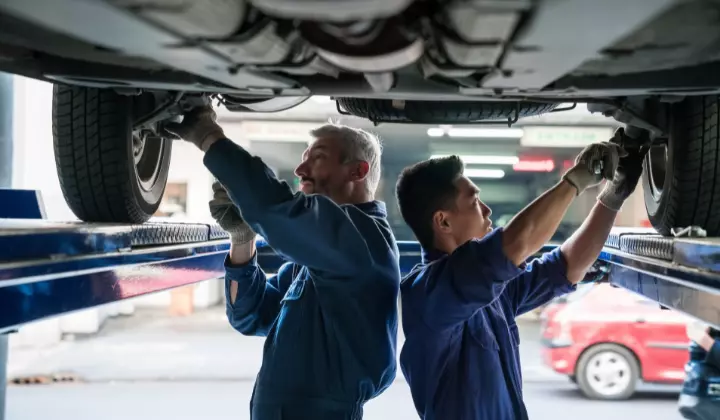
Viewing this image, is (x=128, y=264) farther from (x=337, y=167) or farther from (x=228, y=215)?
(x=337, y=167)

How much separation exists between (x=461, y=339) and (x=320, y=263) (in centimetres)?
41

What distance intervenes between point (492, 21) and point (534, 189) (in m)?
4.86

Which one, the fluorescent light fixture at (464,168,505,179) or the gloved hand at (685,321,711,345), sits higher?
the fluorescent light fixture at (464,168,505,179)

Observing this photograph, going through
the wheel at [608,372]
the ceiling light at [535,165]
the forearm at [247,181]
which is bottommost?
the wheel at [608,372]

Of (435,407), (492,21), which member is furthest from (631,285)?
(492,21)

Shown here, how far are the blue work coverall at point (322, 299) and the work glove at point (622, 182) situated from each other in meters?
0.58

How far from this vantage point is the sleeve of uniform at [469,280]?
3.97ft

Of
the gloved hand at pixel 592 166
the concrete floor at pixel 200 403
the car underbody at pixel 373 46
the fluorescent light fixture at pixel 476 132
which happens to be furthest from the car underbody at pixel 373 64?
the fluorescent light fixture at pixel 476 132

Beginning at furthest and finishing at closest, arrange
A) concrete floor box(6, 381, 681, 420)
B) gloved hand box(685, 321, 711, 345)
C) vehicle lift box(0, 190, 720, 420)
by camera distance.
Result: concrete floor box(6, 381, 681, 420) → gloved hand box(685, 321, 711, 345) → vehicle lift box(0, 190, 720, 420)

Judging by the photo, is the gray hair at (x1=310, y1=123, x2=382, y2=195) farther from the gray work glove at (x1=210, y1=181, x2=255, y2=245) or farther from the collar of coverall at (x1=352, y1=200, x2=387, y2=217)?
the gray work glove at (x1=210, y1=181, x2=255, y2=245)

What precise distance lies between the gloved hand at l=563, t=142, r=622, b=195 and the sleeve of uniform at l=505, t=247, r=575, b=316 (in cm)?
27

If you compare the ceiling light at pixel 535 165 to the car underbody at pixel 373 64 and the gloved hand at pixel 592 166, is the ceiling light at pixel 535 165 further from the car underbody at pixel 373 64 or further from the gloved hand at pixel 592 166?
the gloved hand at pixel 592 166

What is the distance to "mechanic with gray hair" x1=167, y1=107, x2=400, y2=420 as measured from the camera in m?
1.13

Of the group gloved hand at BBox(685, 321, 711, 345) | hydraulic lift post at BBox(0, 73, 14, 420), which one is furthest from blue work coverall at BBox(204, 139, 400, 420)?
hydraulic lift post at BBox(0, 73, 14, 420)
